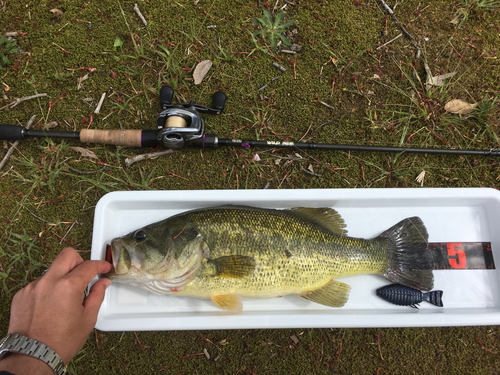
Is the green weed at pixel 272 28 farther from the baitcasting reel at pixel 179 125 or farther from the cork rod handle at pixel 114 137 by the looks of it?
the cork rod handle at pixel 114 137

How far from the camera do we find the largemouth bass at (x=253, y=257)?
2178 mm

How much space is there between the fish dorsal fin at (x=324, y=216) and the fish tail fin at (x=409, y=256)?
400mm

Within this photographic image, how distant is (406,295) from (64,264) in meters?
2.72

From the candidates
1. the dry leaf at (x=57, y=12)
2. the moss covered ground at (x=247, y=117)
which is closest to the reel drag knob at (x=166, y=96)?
the moss covered ground at (x=247, y=117)

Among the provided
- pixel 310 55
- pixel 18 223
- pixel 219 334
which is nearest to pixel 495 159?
pixel 310 55

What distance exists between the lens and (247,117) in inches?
118

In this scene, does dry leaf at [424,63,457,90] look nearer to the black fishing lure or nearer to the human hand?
the black fishing lure

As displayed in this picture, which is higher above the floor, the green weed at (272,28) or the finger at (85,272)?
the green weed at (272,28)

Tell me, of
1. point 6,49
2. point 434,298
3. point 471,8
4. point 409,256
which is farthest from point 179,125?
point 471,8

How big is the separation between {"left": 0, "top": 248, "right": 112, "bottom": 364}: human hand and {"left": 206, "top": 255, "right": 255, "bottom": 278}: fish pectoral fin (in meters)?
0.85

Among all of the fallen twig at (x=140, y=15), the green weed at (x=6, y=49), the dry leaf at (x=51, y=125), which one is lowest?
the dry leaf at (x=51, y=125)

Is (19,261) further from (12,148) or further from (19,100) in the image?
(19,100)

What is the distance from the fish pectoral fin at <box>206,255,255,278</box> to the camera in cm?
221

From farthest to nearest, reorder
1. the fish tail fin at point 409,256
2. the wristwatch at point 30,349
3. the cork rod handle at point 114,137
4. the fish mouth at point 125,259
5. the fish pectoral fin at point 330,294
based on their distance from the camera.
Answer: the cork rod handle at point 114,137 < the fish tail fin at point 409,256 < the fish pectoral fin at point 330,294 < the fish mouth at point 125,259 < the wristwatch at point 30,349
